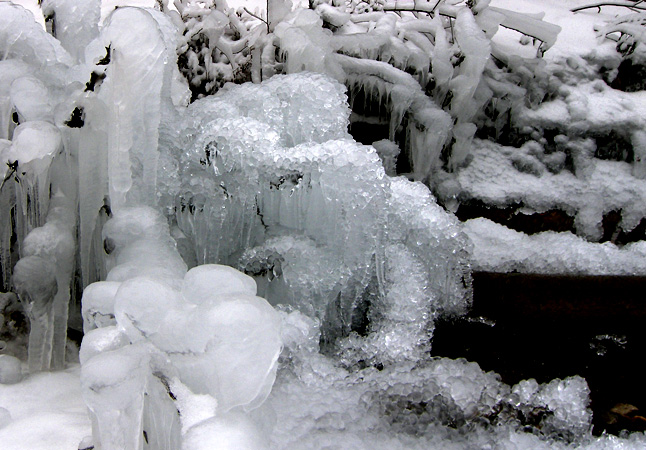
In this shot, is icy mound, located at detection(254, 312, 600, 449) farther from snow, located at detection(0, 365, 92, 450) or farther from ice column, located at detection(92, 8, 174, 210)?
ice column, located at detection(92, 8, 174, 210)

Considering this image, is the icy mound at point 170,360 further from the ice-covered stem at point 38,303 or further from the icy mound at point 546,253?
the icy mound at point 546,253

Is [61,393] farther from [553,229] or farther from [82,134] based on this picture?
[553,229]

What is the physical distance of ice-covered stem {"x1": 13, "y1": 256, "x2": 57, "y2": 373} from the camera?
1658 mm

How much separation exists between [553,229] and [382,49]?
1.50m

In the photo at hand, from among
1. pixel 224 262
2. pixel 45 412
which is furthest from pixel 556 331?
pixel 45 412

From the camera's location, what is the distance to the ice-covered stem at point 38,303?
1658 millimetres

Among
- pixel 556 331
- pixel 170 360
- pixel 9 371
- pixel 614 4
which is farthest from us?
pixel 614 4

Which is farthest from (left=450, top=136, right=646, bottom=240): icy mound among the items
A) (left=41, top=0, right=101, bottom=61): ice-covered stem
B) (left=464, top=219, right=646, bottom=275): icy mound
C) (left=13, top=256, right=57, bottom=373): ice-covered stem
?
(left=13, top=256, right=57, bottom=373): ice-covered stem

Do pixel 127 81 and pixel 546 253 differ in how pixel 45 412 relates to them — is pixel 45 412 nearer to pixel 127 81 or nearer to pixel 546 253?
pixel 127 81

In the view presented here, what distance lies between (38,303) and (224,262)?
0.70 metres

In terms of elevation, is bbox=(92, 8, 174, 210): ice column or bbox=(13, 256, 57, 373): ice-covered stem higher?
bbox=(92, 8, 174, 210): ice column

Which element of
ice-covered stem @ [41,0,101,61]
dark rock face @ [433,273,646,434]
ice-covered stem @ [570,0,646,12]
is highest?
ice-covered stem @ [41,0,101,61]

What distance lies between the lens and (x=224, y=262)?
221 cm

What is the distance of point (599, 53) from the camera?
12.7 ft
